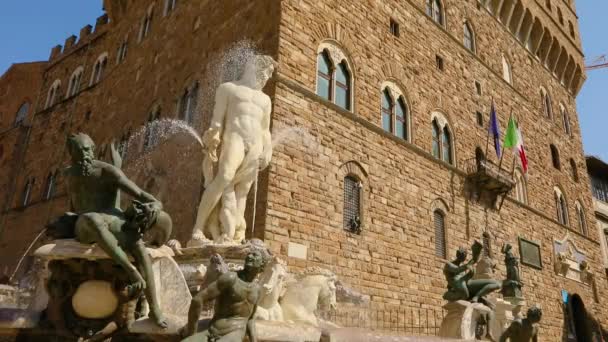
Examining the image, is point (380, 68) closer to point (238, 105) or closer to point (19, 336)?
point (238, 105)

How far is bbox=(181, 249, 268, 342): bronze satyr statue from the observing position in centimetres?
282

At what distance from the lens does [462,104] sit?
543 inches

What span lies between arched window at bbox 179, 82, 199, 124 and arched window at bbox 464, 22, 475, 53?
904cm

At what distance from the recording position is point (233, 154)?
19.2 ft

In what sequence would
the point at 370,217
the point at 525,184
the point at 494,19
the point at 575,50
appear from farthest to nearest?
the point at 575,50, the point at 494,19, the point at 525,184, the point at 370,217

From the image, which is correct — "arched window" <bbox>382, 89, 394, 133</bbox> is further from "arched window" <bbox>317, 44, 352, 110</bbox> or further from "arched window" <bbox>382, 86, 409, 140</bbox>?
"arched window" <bbox>317, 44, 352, 110</bbox>

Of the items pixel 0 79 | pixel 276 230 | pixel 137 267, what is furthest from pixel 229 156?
pixel 0 79

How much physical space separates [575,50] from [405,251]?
57.9 feet

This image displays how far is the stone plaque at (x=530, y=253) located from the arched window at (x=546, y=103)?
263 inches

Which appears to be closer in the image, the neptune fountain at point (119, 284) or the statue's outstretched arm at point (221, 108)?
the neptune fountain at point (119, 284)

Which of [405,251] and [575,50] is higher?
[575,50]

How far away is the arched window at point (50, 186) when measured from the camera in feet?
57.6

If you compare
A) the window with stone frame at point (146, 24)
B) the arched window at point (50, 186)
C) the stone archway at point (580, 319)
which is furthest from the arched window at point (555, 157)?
the arched window at point (50, 186)

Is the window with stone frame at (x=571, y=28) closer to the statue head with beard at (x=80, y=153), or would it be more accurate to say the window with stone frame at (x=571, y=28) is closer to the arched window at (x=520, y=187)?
the arched window at (x=520, y=187)
